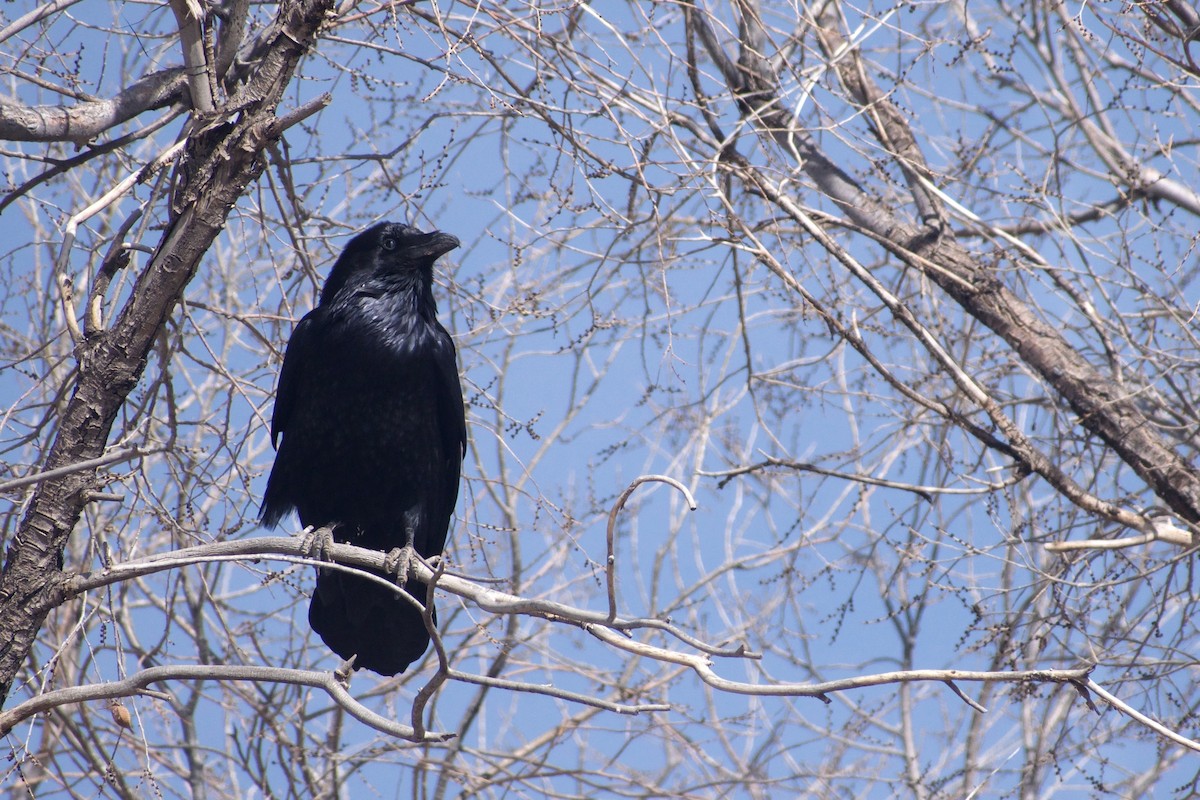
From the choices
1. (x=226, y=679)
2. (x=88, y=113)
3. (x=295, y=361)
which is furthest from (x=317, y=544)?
(x=88, y=113)

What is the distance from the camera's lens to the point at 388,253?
4.79 meters

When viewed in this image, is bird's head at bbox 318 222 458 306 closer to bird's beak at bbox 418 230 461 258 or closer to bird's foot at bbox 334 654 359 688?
bird's beak at bbox 418 230 461 258

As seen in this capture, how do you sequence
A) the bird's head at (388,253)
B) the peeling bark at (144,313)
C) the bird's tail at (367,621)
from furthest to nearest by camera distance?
the bird's head at (388,253), the bird's tail at (367,621), the peeling bark at (144,313)

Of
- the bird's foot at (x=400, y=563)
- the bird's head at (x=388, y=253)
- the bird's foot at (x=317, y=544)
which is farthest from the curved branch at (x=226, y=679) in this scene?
the bird's head at (x=388, y=253)

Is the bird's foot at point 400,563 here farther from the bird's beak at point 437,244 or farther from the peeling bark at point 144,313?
the bird's beak at point 437,244

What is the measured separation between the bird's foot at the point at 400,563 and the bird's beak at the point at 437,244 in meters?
1.32

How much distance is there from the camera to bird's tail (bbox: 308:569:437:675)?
4324 millimetres

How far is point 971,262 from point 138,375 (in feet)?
11.3

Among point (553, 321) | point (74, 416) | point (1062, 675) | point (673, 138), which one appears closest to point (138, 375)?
point (74, 416)

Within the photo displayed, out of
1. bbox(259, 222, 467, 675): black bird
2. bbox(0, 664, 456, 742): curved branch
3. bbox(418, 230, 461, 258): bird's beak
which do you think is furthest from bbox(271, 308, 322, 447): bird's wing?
bbox(0, 664, 456, 742): curved branch

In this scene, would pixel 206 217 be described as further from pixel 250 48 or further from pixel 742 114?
pixel 742 114

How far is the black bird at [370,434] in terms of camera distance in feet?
14.4

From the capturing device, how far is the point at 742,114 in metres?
5.34

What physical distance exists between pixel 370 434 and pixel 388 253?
2.71 feet
